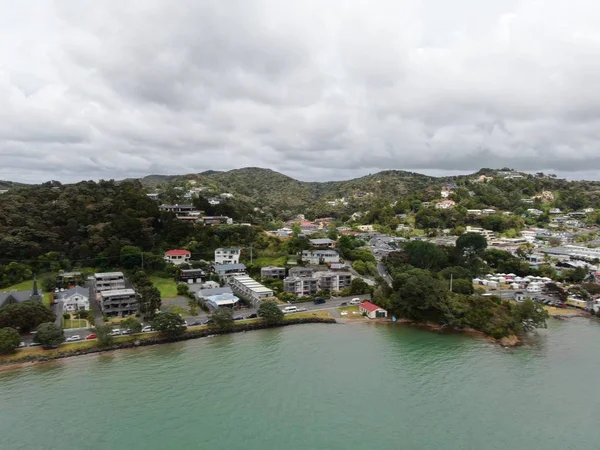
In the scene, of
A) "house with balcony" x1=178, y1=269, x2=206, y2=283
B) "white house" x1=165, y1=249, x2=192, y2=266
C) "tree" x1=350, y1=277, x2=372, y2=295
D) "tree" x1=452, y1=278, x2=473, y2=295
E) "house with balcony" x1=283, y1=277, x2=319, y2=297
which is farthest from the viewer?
"white house" x1=165, y1=249, x2=192, y2=266

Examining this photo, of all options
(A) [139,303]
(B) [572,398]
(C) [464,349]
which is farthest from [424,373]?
(A) [139,303]

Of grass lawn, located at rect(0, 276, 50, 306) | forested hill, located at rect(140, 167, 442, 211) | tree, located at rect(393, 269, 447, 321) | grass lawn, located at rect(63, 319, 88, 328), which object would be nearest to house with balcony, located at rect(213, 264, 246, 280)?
grass lawn, located at rect(63, 319, 88, 328)

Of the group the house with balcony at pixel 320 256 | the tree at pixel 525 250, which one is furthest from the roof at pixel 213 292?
the tree at pixel 525 250

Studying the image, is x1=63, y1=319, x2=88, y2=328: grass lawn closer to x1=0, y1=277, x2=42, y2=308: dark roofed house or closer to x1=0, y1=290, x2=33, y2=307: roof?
x1=0, y1=277, x2=42, y2=308: dark roofed house

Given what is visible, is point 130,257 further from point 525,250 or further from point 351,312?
point 525,250

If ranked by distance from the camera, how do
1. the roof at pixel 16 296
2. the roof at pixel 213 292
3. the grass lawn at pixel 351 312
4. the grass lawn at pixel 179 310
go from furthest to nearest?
the roof at pixel 213 292
the grass lawn at pixel 351 312
the grass lawn at pixel 179 310
the roof at pixel 16 296

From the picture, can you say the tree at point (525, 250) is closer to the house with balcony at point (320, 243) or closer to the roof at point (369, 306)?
the house with balcony at point (320, 243)
